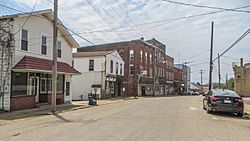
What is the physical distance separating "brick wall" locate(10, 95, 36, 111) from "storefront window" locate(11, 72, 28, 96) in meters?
0.38

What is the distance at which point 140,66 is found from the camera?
6003 cm

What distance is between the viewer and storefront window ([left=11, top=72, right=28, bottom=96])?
2084cm

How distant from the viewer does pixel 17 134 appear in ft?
34.4

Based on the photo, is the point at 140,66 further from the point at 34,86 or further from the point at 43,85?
the point at 34,86

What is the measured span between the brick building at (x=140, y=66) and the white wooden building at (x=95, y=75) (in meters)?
10.1

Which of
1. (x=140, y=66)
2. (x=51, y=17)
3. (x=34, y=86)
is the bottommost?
(x=34, y=86)

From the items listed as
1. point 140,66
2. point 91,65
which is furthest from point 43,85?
point 140,66

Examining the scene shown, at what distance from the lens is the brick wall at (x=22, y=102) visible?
808 inches

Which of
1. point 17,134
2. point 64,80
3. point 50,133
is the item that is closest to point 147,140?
point 50,133

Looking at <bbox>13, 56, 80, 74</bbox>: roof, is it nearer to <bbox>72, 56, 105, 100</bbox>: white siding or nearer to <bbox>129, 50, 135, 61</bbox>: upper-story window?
<bbox>72, 56, 105, 100</bbox>: white siding

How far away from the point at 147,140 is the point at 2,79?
14483 mm

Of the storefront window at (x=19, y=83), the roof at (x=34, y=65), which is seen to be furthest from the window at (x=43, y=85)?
the storefront window at (x=19, y=83)

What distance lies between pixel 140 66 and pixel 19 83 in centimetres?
3991

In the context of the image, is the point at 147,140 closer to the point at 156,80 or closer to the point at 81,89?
the point at 81,89
